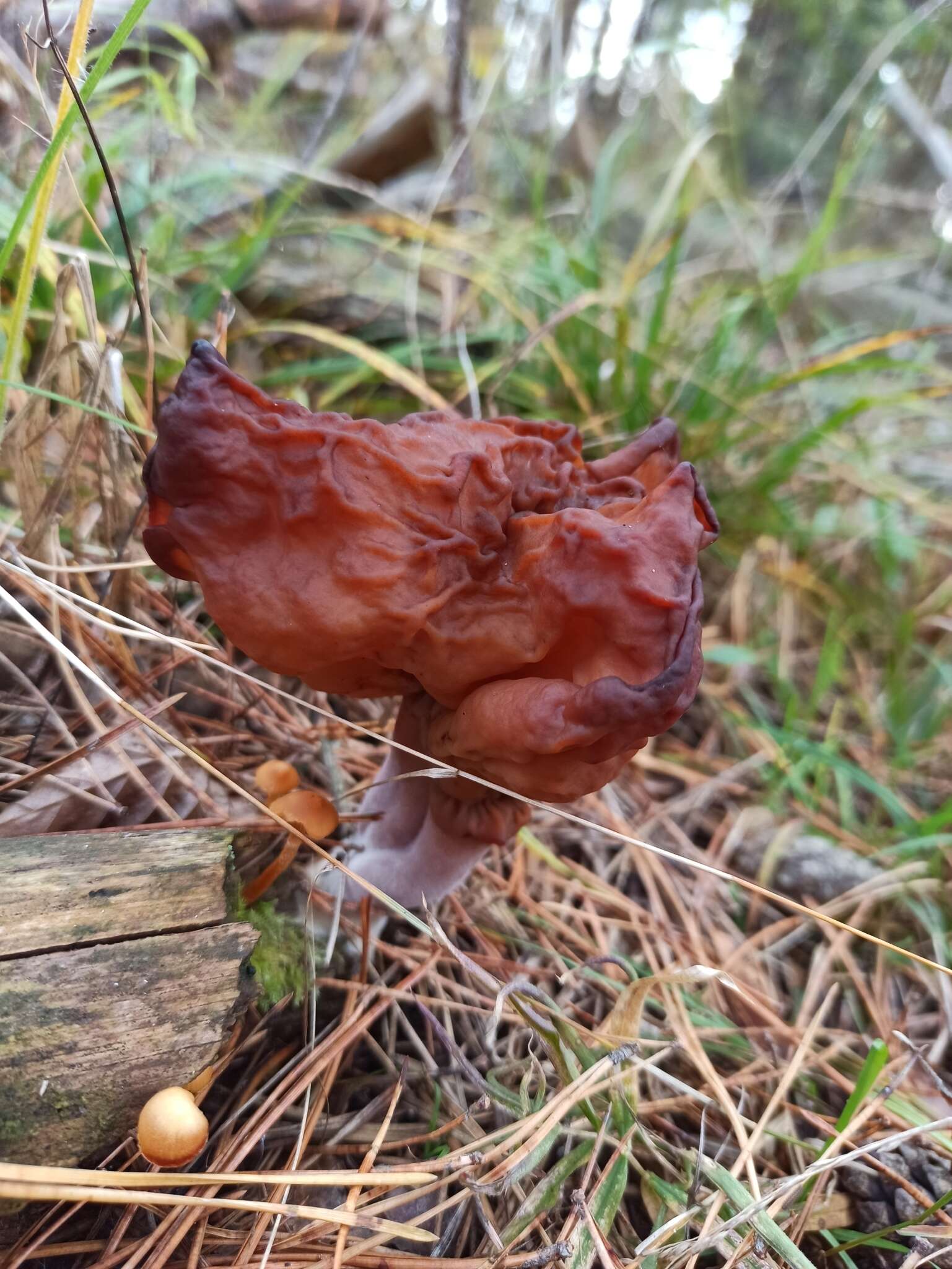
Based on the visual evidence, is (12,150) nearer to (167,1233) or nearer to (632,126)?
(632,126)

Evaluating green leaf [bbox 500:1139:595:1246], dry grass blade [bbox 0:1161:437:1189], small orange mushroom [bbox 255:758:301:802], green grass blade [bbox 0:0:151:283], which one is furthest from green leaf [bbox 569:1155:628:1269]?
green grass blade [bbox 0:0:151:283]

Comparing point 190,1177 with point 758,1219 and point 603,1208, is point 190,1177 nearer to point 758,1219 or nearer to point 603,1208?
point 603,1208

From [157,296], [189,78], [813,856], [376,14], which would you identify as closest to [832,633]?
[813,856]

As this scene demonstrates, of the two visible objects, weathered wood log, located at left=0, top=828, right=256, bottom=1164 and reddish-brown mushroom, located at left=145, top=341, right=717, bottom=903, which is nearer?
weathered wood log, located at left=0, top=828, right=256, bottom=1164

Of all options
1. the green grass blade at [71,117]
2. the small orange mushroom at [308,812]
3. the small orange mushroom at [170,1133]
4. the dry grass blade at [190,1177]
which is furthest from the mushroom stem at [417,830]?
the green grass blade at [71,117]

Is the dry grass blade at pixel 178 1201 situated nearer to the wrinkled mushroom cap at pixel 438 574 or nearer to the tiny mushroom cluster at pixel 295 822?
the tiny mushroom cluster at pixel 295 822

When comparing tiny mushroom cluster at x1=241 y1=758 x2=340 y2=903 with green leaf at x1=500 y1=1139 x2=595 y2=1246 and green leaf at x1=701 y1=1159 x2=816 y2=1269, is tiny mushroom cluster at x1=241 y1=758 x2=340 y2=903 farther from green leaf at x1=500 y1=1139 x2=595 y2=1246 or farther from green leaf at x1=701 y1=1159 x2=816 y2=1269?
green leaf at x1=701 y1=1159 x2=816 y2=1269

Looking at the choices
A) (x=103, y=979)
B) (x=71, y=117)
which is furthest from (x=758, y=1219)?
(x=71, y=117)
